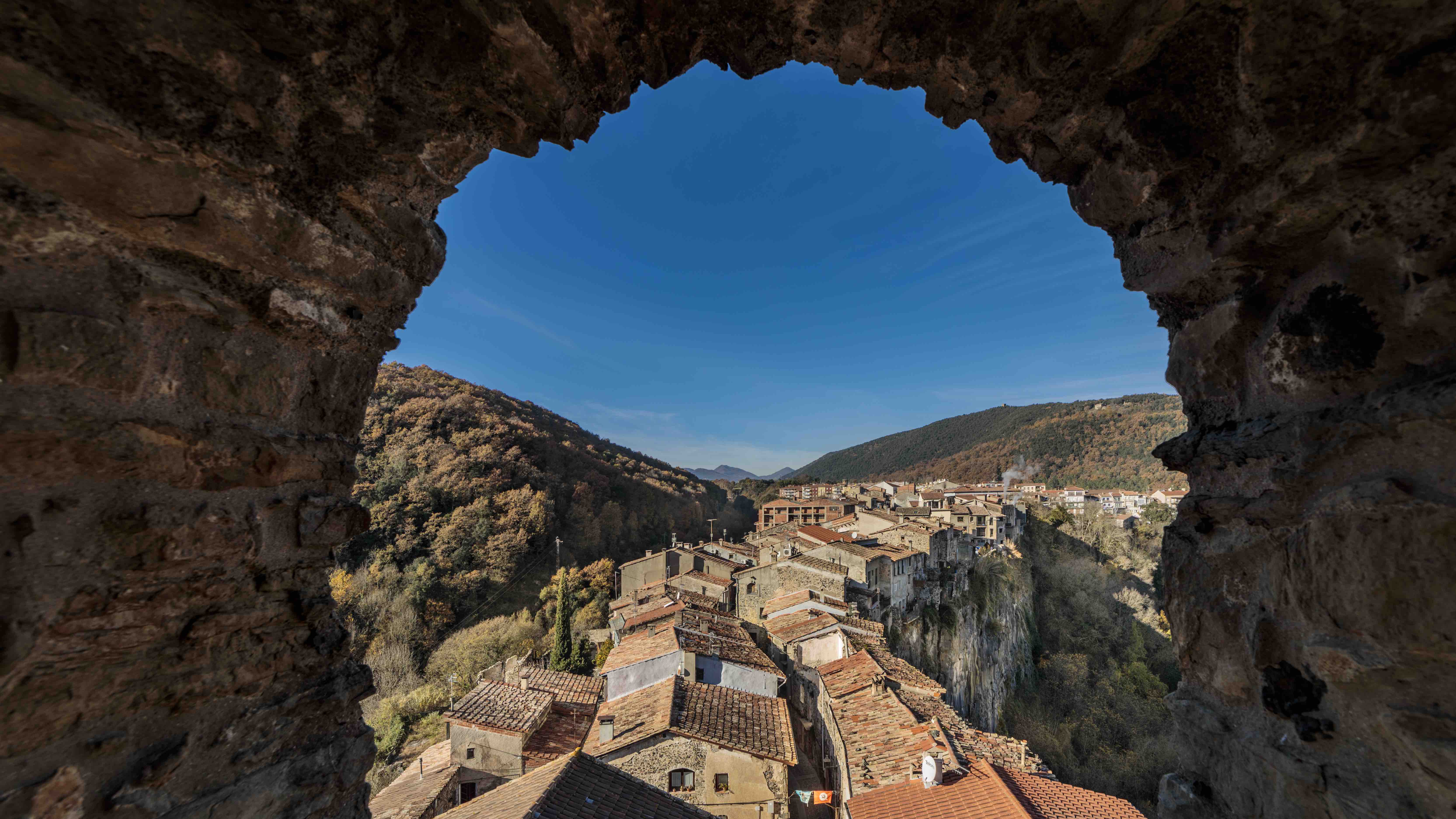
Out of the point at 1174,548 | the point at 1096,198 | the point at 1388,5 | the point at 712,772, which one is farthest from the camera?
the point at 712,772

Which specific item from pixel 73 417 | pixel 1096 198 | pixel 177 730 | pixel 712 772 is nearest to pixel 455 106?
pixel 73 417

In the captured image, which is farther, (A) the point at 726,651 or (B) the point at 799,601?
(B) the point at 799,601

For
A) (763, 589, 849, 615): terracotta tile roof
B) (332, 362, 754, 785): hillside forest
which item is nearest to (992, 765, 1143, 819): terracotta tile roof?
(763, 589, 849, 615): terracotta tile roof

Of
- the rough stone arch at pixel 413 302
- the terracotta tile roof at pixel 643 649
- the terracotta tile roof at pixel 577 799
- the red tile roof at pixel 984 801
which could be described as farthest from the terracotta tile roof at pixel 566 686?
the rough stone arch at pixel 413 302

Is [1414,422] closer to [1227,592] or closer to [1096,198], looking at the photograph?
[1227,592]

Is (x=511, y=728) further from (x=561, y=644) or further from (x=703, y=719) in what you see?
(x=561, y=644)

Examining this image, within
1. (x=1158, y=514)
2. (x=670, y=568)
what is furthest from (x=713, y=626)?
(x=1158, y=514)

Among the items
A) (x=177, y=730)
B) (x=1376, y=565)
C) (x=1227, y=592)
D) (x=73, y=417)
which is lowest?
(x=177, y=730)

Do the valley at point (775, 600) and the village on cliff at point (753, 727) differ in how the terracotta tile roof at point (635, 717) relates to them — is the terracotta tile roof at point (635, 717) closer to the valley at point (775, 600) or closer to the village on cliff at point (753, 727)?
the village on cliff at point (753, 727)
